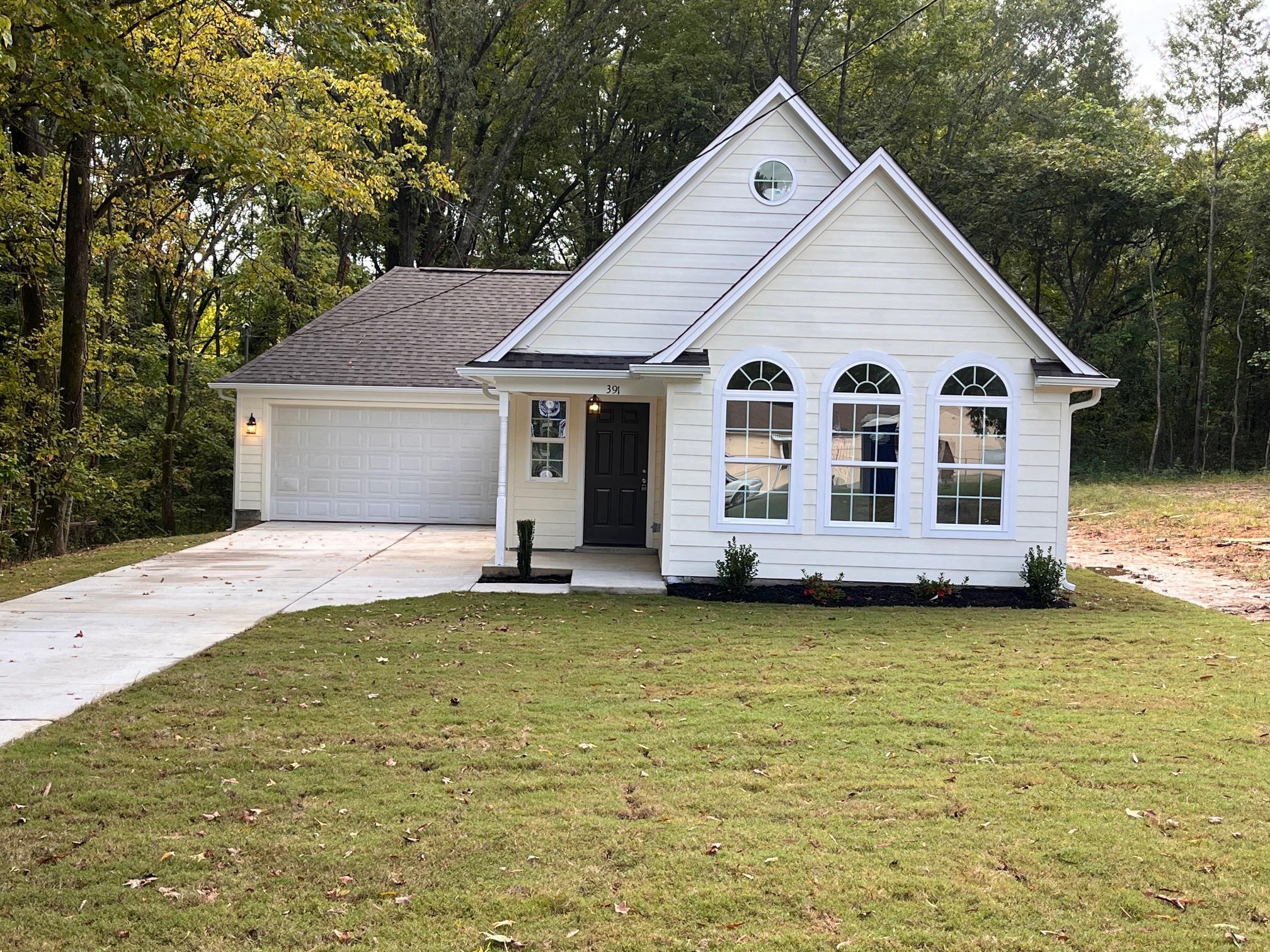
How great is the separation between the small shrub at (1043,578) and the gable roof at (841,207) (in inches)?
85.8

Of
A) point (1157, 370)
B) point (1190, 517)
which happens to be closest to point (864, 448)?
point (1190, 517)

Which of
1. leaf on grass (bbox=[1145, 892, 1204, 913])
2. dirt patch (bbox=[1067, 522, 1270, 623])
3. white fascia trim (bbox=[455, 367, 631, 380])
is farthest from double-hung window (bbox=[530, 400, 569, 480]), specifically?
leaf on grass (bbox=[1145, 892, 1204, 913])

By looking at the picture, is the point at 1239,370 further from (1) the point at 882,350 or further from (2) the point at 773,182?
(1) the point at 882,350

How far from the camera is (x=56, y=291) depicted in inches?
875

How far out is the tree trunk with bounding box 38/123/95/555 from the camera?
1529 centimetres

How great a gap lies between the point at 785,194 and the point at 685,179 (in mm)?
1388

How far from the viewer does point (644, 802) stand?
479 centimetres

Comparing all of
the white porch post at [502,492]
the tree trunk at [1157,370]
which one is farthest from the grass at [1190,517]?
the white porch post at [502,492]

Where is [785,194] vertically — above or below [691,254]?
above

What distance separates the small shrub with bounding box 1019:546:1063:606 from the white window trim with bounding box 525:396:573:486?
6712mm

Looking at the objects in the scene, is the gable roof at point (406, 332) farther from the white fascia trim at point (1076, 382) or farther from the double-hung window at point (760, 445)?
the white fascia trim at point (1076, 382)

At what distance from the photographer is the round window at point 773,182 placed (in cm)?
1342

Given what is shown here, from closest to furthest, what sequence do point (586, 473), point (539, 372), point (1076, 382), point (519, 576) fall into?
point (1076, 382), point (519, 576), point (539, 372), point (586, 473)

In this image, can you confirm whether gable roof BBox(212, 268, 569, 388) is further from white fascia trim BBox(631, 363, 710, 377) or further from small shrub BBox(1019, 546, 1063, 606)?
small shrub BBox(1019, 546, 1063, 606)
